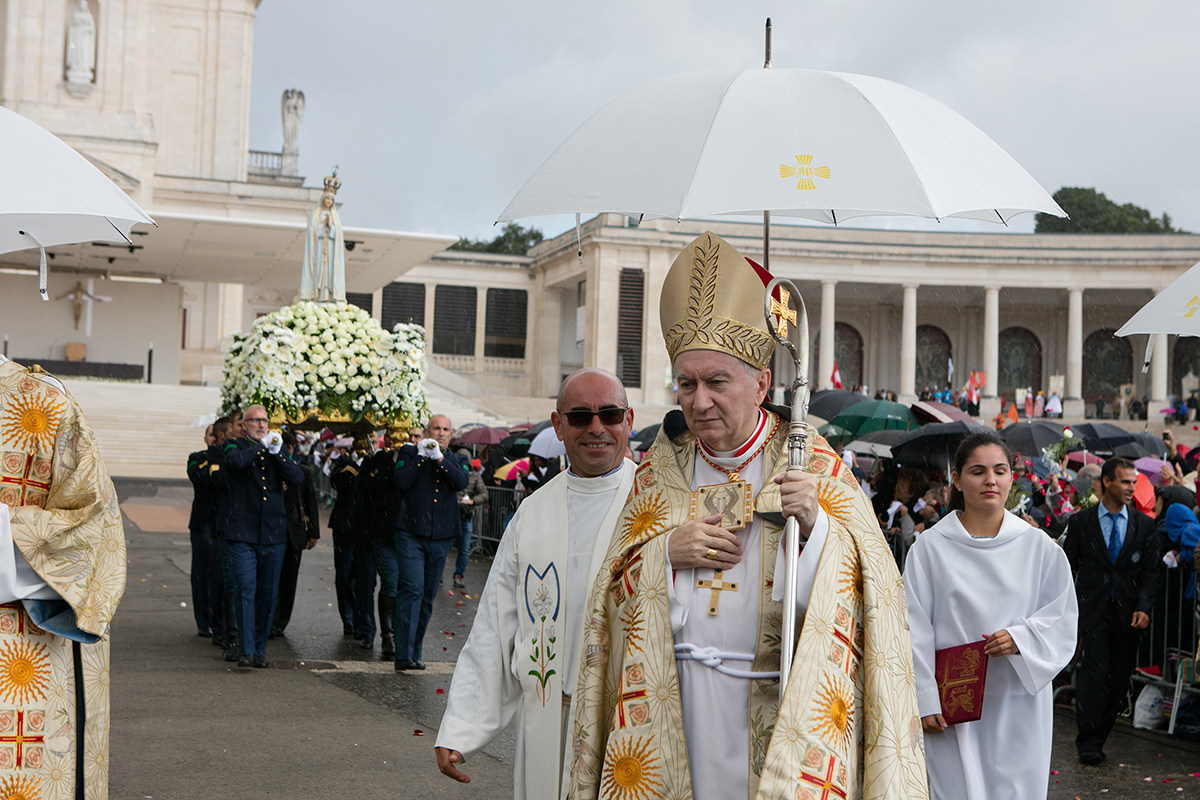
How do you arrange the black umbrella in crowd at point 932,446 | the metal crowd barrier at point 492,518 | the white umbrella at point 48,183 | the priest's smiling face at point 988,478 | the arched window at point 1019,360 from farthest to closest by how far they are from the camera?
the arched window at point 1019,360, the metal crowd barrier at point 492,518, the black umbrella in crowd at point 932,446, the priest's smiling face at point 988,478, the white umbrella at point 48,183

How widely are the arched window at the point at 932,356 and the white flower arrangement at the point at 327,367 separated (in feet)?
169

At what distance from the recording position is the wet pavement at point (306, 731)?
18.1 feet

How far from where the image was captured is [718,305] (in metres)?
2.68

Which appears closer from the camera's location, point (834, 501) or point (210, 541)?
point (834, 501)

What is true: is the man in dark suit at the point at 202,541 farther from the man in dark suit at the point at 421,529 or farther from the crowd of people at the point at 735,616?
the crowd of people at the point at 735,616

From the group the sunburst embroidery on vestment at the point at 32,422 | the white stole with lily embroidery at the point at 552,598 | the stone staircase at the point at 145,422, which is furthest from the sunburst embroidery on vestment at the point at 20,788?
the stone staircase at the point at 145,422

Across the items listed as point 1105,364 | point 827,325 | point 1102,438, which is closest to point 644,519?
point 1102,438

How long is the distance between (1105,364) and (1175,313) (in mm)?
54210

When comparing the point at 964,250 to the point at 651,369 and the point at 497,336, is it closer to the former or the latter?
the point at 651,369

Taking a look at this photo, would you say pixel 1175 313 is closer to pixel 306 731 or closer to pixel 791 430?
pixel 791 430

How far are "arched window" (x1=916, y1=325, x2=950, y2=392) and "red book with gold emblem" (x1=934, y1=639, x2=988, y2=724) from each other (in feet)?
181

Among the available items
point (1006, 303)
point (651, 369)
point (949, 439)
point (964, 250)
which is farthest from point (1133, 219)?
point (949, 439)

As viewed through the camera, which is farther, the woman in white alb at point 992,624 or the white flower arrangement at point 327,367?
the white flower arrangement at point 327,367

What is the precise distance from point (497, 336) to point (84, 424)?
176ft
